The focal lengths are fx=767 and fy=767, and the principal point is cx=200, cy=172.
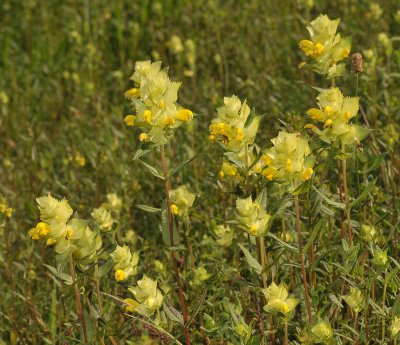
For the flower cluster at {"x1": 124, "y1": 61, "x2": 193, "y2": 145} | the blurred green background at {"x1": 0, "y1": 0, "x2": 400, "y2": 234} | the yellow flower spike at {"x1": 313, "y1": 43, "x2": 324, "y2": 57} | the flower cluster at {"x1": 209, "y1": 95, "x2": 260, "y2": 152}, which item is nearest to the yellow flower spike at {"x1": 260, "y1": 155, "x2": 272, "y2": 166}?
the flower cluster at {"x1": 209, "y1": 95, "x2": 260, "y2": 152}

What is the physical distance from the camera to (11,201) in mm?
3980

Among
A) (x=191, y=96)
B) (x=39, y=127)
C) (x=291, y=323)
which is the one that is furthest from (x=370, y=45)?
(x=291, y=323)

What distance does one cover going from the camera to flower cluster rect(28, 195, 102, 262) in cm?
201

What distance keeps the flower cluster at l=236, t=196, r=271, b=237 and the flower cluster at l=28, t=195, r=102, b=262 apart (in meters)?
0.41

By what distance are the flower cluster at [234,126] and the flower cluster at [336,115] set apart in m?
0.19

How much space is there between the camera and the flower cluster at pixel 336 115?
215 centimetres

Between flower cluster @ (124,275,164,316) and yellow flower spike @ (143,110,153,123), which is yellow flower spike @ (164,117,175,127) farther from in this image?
flower cluster @ (124,275,164,316)

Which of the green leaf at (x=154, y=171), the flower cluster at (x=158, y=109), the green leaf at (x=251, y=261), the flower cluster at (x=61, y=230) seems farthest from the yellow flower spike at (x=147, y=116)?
the green leaf at (x=251, y=261)

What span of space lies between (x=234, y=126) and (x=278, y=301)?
49cm

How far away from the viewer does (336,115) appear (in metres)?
2.16

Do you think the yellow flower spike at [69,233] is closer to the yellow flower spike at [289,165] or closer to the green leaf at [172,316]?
the green leaf at [172,316]

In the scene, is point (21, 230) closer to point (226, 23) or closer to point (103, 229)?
point (103, 229)

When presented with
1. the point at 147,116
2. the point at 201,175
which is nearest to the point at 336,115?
the point at 147,116

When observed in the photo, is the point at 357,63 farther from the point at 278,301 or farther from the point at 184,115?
the point at 278,301
